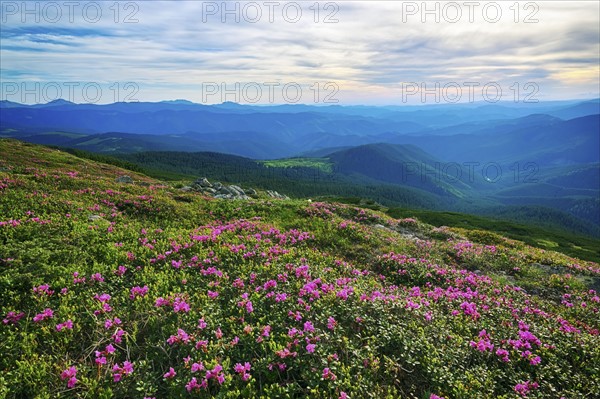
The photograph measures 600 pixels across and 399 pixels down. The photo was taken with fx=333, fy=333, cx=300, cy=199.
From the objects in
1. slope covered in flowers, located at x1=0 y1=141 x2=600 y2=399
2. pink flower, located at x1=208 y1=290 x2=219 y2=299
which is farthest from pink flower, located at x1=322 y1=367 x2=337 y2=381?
pink flower, located at x1=208 y1=290 x2=219 y2=299

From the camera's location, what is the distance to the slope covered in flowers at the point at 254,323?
6078 mm

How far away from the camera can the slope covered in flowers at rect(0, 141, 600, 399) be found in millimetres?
6078

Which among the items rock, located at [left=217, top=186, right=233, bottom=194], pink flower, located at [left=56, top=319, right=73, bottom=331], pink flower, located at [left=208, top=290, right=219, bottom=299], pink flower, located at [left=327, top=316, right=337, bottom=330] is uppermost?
rock, located at [left=217, top=186, right=233, bottom=194]

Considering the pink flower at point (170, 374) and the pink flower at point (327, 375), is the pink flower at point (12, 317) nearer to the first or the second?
the pink flower at point (170, 374)

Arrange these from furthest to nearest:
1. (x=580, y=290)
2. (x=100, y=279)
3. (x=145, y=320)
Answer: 1. (x=580, y=290)
2. (x=100, y=279)
3. (x=145, y=320)

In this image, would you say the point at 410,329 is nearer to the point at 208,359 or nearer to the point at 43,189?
the point at 208,359

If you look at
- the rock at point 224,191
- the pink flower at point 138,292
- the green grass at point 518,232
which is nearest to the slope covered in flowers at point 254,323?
the pink flower at point 138,292

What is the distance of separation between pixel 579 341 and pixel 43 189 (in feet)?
74.4

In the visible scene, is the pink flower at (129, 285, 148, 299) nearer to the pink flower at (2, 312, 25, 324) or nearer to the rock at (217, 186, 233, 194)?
the pink flower at (2, 312, 25, 324)

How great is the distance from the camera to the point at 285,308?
8.02m

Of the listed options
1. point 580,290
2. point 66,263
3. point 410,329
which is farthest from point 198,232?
point 580,290

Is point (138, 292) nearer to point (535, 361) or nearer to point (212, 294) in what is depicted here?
point (212, 294)

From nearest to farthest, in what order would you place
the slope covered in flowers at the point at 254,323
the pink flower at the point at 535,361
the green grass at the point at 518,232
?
the slope covered in flowers at the point at 254,323
the pink flower at the point at 535,361
the green grass at the point at 518,232

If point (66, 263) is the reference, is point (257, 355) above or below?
below
